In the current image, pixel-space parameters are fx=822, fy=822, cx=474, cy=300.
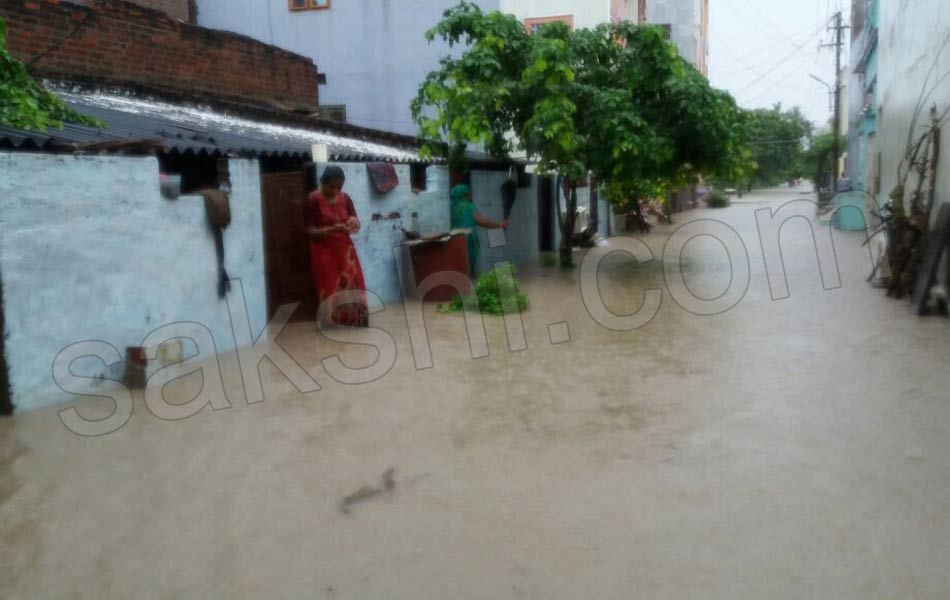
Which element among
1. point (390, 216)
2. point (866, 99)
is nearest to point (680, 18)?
point (866, 99)

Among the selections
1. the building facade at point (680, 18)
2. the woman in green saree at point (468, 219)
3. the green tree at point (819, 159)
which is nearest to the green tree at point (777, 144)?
the green tree at point (819, 159)

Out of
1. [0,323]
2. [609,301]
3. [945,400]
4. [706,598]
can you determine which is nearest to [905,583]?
[706,598]

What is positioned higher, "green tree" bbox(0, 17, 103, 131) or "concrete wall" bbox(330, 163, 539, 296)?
"green tree" bbox(0, 17, 103, 131)

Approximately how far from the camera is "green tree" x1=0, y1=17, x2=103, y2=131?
220 inches

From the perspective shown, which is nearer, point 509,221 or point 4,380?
point 4,380

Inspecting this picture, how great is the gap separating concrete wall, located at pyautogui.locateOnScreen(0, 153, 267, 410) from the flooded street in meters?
0.51

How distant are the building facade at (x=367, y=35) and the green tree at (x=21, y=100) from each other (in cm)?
1307

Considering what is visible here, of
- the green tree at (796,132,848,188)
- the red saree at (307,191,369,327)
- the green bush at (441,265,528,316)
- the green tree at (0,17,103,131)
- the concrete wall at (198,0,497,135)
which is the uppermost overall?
the concrete wall at (198,0,497,135)

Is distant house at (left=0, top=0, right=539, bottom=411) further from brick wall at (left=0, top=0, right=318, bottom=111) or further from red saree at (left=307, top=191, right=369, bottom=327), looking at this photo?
red saree at (left=307, top=191, right=369, bottom=327)

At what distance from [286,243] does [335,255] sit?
0.71 metres

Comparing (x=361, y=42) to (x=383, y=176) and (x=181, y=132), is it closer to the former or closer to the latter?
(x=383, y=176)

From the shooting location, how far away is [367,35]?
61.3ft

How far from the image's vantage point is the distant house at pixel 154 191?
5.43 metres

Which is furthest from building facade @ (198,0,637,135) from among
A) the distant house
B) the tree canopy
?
the tree canopy
